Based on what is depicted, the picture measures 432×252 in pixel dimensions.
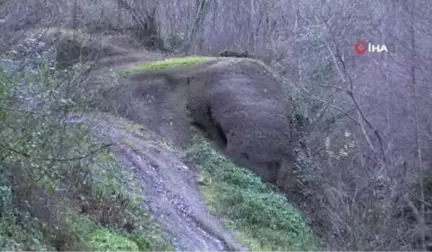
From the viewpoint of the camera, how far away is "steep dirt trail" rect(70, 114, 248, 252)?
563 inches

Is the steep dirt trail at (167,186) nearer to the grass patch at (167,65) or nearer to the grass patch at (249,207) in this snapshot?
the grass patch at (249,207)

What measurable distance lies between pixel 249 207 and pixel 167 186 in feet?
5.98

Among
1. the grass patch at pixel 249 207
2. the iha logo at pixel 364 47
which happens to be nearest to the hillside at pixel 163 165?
the grass patch at pixel 249 207

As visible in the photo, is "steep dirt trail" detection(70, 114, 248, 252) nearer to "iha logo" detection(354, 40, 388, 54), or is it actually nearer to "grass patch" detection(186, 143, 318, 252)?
"grass patch" detection(186, 143, 318, 252)

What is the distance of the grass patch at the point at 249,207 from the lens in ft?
52.7

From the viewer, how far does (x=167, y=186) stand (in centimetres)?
1631

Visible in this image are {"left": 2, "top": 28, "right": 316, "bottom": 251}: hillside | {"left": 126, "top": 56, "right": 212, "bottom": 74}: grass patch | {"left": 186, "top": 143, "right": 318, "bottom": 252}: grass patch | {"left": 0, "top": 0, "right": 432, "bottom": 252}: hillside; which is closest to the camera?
{"left": 0, "top": 0, "right": 432, "bottom": 252}: hillside

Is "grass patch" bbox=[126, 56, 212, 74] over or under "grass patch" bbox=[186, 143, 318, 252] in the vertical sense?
over

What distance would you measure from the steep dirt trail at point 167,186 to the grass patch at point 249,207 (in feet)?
1.29

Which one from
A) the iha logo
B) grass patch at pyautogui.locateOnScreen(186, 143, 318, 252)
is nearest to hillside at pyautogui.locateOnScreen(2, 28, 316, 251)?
grass patch at pyautogui.locateOnScreen(186, 143, 318, 252)

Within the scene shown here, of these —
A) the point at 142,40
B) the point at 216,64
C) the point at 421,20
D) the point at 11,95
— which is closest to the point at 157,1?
the point at 142,40

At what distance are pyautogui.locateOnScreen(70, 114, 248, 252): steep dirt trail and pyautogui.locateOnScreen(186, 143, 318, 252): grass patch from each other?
0.39 m

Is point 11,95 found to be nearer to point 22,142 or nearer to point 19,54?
point 22,142

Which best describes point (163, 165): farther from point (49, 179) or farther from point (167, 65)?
point (49, 179)
